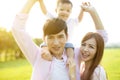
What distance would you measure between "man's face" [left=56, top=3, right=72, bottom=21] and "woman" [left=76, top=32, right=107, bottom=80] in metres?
0.33

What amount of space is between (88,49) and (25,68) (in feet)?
14.0

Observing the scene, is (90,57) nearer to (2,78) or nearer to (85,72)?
(85,72)

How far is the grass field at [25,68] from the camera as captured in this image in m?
5.02

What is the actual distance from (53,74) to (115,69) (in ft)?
13.9

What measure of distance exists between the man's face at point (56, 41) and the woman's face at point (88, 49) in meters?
0.14

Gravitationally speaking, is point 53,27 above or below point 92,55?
→ above

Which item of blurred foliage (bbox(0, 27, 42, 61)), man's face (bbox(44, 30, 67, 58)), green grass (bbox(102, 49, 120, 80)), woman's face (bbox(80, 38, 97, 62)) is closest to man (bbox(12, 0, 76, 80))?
man's face (bbox(44, 30, 67, 58))

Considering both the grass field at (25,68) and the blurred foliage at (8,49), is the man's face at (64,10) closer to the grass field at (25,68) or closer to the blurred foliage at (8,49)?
the blurred foliage at (8,49)

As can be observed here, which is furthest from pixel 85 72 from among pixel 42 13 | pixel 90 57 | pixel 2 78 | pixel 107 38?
pixel 2 78

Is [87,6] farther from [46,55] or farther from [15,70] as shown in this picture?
[15,70]

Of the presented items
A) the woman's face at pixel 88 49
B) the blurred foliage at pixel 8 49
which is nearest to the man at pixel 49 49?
the woman's face at pixel 88 49

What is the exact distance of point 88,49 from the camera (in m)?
1.34

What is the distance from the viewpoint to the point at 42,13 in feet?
5.79

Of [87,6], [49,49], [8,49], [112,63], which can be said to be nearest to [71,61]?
[49,49]
